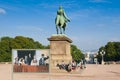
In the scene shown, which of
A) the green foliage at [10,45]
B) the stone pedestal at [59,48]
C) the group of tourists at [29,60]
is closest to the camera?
the group of tourists at [29,60]

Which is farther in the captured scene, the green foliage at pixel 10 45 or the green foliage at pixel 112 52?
the green foliage at pixel 112 52

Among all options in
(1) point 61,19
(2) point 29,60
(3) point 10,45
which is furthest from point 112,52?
(2) point 29,60

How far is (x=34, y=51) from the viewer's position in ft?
64.6

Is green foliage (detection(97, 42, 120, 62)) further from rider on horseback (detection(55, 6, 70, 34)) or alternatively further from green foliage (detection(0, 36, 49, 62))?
rider on horseback (detection(55, 6, 70, 34))

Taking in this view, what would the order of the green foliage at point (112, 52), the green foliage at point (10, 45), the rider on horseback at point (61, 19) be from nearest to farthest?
1. the rider on horseback at point (61, 19)
2. the green foliage at point (10, 45)
3. the green foliage at point (112, 52)

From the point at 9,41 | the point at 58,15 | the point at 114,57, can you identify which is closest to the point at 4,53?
the point at 9,41

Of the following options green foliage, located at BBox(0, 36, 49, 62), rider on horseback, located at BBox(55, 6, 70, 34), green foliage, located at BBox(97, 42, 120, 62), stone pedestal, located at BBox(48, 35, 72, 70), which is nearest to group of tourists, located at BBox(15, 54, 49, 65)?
stone pedestal, located at BBox(48, 35, 72, 70)

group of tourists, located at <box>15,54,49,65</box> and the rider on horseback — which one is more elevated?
the rider on horseback

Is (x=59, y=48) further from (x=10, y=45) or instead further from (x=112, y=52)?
(x=112, y=52)

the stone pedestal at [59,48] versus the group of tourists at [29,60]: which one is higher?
the stone pedestal at [59,48]

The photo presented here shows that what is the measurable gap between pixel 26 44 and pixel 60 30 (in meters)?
78.3

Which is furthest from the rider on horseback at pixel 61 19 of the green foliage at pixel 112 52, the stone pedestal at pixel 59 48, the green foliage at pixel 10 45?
the green foliage at pixel 112 52

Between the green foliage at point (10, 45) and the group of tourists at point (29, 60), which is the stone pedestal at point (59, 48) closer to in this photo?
the group of tourists at point (29, 60)

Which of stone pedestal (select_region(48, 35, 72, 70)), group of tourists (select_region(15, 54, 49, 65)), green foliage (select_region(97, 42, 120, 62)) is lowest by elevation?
group of tourists (select_region(15, 54, 49, 65))
